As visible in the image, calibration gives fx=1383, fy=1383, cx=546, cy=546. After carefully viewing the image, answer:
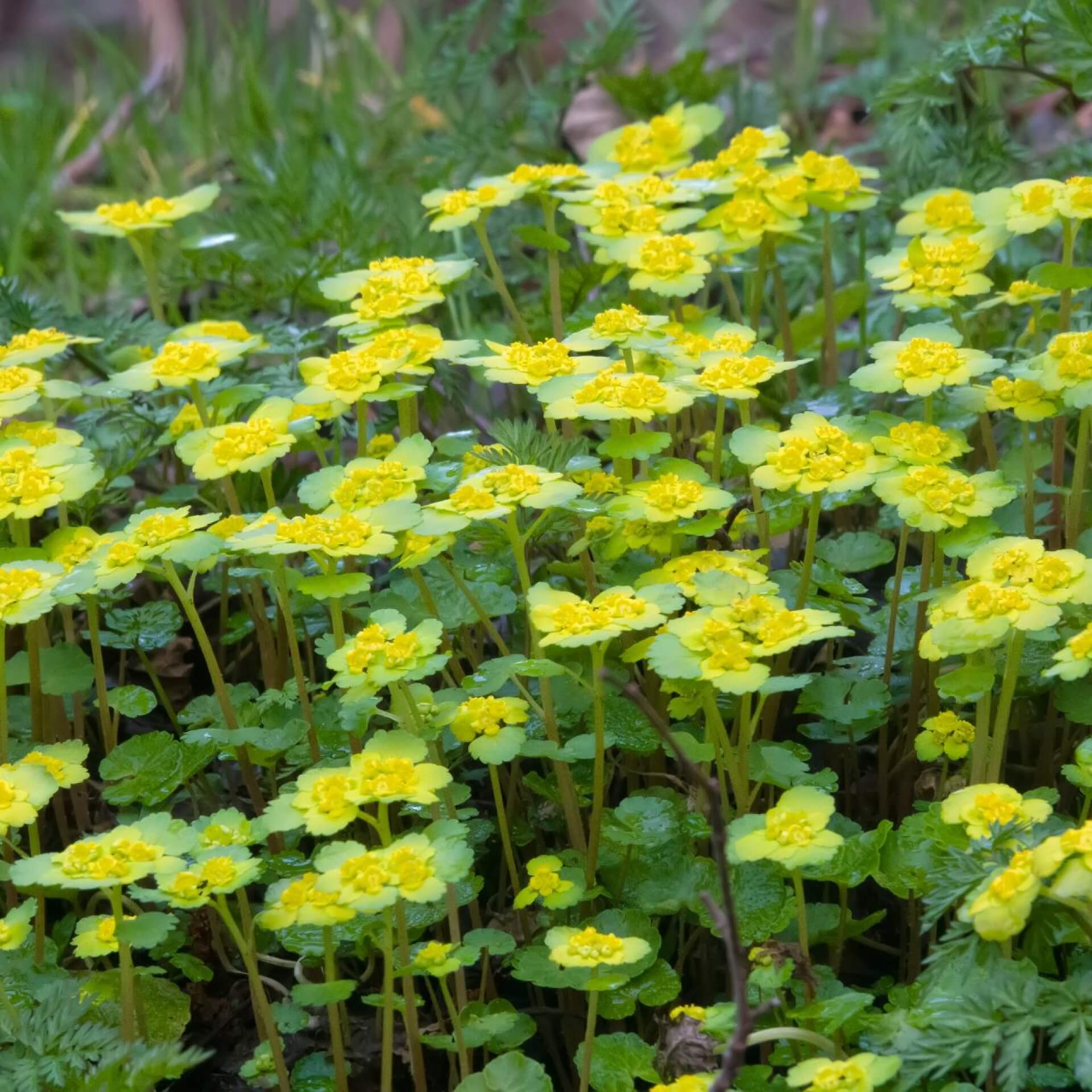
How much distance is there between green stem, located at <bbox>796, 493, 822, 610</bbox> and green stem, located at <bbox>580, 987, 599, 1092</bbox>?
0.51 meters

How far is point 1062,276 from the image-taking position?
1.66m

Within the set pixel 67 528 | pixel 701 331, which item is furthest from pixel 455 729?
pixel 701 331

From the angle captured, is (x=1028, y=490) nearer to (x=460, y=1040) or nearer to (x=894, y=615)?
(x=894, y=615)

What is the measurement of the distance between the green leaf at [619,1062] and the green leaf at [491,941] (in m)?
0.12

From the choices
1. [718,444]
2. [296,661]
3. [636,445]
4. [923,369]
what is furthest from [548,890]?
[923,369]

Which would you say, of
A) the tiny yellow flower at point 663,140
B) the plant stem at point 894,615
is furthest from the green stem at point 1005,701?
the tiny yellow flower at point 663,140

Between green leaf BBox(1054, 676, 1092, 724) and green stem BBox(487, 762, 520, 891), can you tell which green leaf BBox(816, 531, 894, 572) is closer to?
green leaf BBox(1054, 676, 1092, 724)

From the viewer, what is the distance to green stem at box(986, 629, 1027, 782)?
1.36m

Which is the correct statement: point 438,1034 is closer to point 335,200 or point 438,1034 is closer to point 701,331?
point 701,331

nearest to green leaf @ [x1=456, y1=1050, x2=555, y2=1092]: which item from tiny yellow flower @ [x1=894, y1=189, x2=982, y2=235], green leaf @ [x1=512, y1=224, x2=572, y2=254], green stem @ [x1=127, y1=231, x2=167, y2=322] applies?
green leaf @ [x1=512, y1=224, x2=572, y2=254]

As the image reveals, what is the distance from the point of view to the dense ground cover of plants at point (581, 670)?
128 cm

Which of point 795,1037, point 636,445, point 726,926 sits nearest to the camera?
point 726,926

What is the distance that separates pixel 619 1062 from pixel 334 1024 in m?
0.29

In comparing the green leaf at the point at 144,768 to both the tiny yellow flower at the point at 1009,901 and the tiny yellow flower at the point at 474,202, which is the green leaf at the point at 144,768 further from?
the tiny yellow flower at the point at 1009,901
